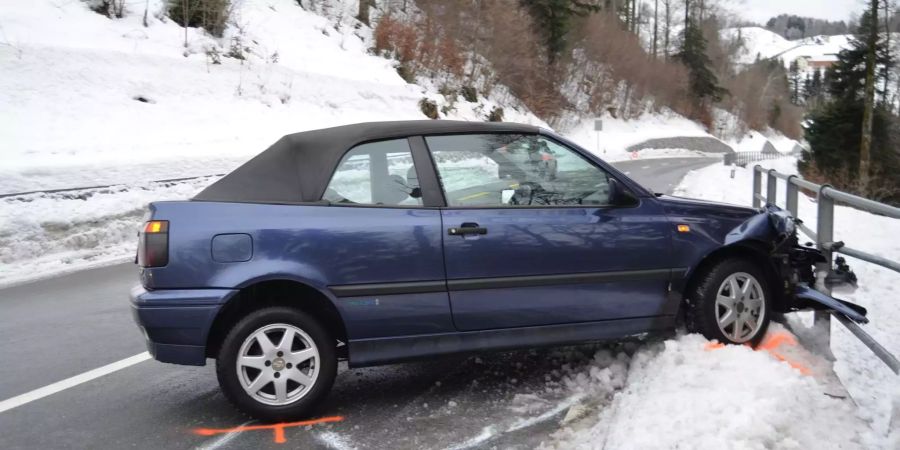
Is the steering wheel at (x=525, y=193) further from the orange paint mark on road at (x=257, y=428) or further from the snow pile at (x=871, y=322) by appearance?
the snow pile at (x=871, y=322)

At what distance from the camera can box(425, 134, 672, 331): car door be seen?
14.3ft

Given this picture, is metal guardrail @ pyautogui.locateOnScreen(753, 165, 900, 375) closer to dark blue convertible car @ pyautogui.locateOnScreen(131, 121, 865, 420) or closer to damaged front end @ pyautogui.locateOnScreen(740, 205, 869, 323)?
damaged front end @ pyautogui.locateOnScreen(740, 205, 869, 323)

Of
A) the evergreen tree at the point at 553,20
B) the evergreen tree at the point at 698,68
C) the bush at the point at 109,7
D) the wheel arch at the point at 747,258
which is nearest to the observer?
the wheel arch at the point at 747,258

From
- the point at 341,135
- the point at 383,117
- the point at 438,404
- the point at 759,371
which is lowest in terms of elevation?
the point at 438,404

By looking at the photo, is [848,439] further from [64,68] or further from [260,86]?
[260,86]

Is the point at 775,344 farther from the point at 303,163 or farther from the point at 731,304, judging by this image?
the point at 303,163

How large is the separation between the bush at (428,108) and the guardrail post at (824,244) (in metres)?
25.3

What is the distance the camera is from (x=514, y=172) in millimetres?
4656

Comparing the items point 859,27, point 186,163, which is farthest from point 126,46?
point 859,27

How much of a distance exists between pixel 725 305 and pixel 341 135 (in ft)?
8.77

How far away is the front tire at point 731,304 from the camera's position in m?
4.69

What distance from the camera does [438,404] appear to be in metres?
4.52

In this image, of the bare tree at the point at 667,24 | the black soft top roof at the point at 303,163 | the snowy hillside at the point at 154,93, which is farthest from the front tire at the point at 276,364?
the bare tree at the point at 667,24

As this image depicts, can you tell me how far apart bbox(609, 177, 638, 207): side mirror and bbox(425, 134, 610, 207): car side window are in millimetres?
38
